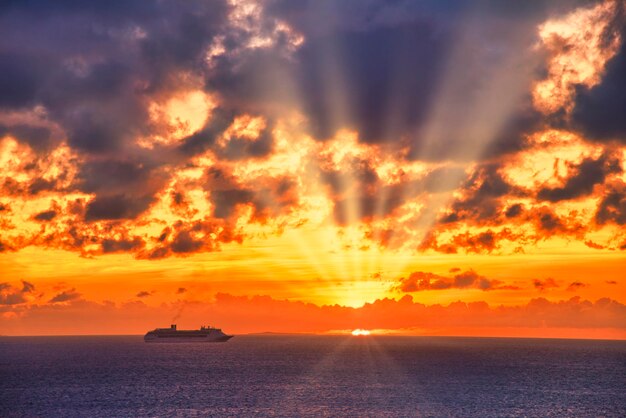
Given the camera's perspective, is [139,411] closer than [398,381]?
Yes

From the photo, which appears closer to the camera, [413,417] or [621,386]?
[413,417]

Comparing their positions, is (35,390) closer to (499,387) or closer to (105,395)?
(105,395)

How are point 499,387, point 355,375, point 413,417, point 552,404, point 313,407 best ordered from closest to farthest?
point 413,417, point 313,407, point 552,404, point 499,387, point 355,375

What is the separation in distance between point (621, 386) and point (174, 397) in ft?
364

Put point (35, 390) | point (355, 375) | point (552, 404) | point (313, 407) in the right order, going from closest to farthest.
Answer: point (313, 407)
point (552, 404)
point (35, 390)
point (355, 375)

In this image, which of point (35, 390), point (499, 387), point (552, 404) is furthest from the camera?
point (499, 387)

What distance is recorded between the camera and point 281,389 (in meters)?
161

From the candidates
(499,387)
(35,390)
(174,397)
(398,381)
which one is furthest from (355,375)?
(35,390)

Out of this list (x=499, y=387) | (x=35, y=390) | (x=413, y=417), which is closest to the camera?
(x=413, y=417)

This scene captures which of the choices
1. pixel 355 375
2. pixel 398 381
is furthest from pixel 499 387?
pixel 355 375

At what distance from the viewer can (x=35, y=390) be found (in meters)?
161

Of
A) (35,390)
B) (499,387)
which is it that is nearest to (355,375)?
(499,387)

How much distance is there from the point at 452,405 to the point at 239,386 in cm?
5488

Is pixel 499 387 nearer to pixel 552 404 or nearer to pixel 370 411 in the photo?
pixel 552 404
